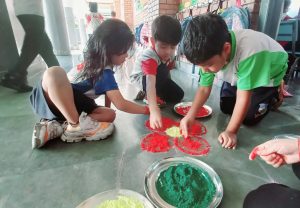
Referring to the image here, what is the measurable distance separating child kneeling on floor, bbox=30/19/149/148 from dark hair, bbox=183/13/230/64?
321 mm

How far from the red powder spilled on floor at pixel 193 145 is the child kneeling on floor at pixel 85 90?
321 mm

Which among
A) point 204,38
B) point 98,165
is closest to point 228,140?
point 204,38

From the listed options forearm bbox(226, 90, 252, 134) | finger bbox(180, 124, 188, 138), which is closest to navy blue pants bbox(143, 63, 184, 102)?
finger bbox(180, 124, 188, 138)

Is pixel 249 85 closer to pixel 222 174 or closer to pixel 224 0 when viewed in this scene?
pixel 222 174

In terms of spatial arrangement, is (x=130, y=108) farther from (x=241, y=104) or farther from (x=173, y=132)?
(x=241, y=104)

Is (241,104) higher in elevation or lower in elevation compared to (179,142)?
higher

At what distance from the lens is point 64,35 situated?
417cm

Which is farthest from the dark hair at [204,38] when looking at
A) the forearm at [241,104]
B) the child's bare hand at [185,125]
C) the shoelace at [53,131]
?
the shoelace at [53,131]

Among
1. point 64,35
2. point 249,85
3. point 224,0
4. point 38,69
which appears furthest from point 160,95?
point 64,35

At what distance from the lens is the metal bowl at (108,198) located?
582mm

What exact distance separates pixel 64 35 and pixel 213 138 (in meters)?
4.13

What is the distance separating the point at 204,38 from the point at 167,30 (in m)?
0.48

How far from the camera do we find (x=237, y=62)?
0.89 m

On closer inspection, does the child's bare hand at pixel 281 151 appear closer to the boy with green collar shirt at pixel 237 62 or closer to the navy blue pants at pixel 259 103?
the boy with green collar shirt at pixel 237 62
